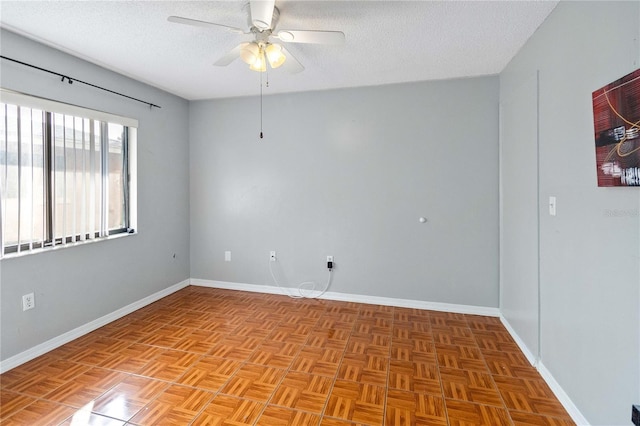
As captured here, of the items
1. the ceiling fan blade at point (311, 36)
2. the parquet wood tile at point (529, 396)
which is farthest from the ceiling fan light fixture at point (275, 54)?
the parquet wood tile at point (529, 396)

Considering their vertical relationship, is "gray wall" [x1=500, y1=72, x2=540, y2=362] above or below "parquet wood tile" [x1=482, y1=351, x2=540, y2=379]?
above

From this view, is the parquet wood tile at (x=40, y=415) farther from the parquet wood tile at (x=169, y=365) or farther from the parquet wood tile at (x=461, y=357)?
the parquet wood tile at (x=461, y=357)

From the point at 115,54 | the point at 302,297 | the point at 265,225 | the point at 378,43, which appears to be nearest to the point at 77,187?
the point at 115,54

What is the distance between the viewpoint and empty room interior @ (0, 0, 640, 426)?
175 centimetres

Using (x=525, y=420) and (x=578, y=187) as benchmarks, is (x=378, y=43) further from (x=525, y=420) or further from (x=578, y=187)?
(x=525, y=420)

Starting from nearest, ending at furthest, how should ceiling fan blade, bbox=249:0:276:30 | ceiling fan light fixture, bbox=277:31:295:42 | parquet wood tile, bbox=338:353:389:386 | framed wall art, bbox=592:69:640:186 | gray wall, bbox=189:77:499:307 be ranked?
framed wall art, bbox=592:69:640:186 < ceiling fan blade, bbox=249:0:276:30 < ceiling fan light fixture, bbox=277:31:295:42 < parquet wood tile, bbox=338:353:389:386 < gray wall, bbox=189:77:499:307

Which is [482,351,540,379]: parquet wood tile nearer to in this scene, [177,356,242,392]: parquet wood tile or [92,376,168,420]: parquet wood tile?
[177,356,242,392]: parquet wood tile

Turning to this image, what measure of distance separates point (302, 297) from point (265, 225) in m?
1.00

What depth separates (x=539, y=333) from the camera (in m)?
2.20

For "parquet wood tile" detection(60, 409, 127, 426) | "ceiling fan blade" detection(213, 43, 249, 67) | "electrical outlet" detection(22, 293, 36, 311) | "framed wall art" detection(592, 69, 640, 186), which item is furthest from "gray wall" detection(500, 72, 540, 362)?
"electrical outlet" detection(22, 293, 36, 311)

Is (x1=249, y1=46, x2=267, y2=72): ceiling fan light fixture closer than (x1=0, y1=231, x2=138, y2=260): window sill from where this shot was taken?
Yes

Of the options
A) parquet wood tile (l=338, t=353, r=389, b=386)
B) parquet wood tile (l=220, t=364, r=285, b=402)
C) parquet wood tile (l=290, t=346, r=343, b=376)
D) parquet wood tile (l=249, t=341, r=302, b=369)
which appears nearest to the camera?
parquet wood tile (l=220, t=364, r=285, b=402)

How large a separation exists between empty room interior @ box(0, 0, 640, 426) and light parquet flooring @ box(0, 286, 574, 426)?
2cm

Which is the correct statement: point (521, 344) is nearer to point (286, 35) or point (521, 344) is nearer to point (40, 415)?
Result: point (286, 35)
